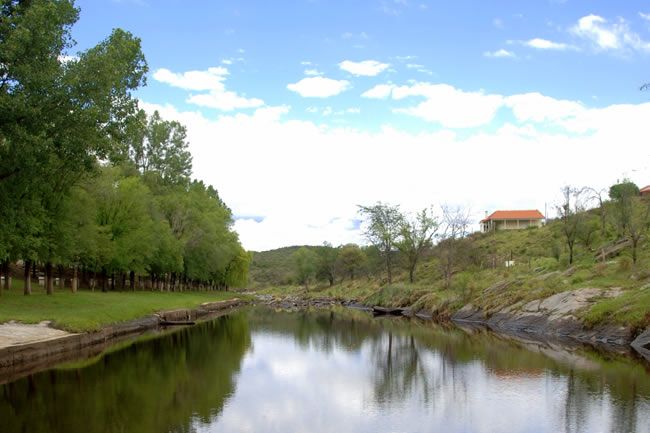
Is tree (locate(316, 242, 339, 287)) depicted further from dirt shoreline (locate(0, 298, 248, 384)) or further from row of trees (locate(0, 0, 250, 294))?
dirt shoreline (locate(0, 298, 248, 384))

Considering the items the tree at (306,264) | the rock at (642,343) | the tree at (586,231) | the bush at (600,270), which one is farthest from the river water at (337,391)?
the tree at (306,264)

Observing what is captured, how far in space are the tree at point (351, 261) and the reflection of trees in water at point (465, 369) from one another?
272 feet

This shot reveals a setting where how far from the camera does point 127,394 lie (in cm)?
→ 1992

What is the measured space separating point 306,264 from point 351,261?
14428 millimetres

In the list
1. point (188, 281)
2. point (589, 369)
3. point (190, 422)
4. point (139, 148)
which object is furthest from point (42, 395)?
point (188, 281)

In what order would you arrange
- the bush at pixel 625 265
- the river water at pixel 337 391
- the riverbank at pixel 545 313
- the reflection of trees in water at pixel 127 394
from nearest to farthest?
the reflection of trees in water at pixel 127 394
the river water at pixel 337 391
the riverbank at pixel 545 313
the bush at pixel 625 265

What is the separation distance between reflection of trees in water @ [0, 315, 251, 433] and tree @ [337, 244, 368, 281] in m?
96.9

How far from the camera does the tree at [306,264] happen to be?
13862 cm

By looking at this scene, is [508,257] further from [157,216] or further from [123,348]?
[123,348]

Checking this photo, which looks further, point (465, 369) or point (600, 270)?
point (600, 270)

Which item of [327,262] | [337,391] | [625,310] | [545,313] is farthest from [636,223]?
[327,262]

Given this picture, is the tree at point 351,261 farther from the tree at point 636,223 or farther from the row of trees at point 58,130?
the row of trees at point 58,130

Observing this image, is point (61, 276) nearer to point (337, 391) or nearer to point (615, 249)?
point (337, 391)

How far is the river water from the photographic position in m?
16.0
